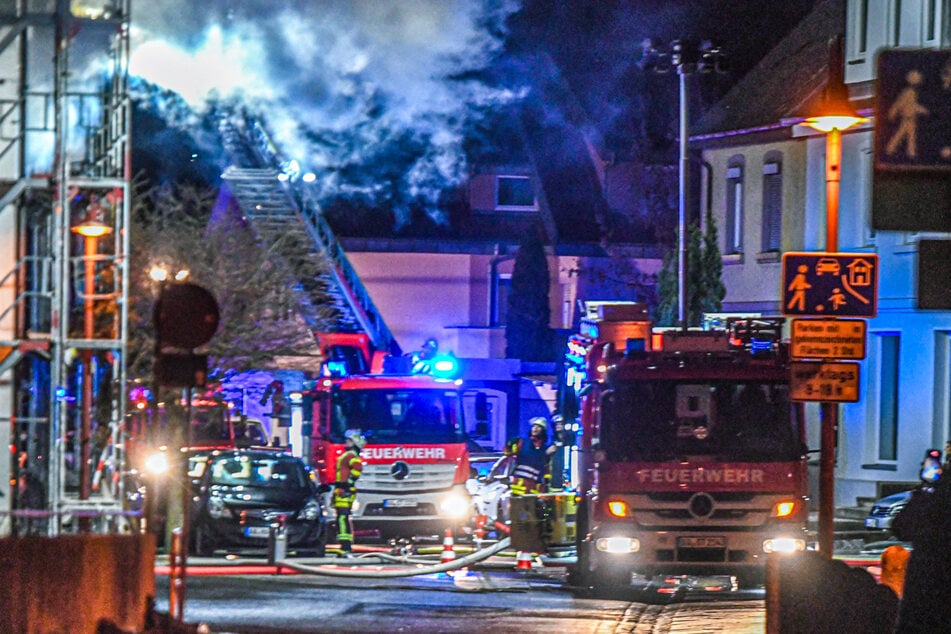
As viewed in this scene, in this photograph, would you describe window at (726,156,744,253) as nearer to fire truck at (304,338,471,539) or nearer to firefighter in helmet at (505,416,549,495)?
fire truck at (304,338,471,539)

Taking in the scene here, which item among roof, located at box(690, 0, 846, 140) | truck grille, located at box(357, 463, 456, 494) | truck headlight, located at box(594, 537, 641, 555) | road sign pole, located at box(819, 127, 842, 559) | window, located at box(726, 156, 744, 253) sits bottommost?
truck grille, located at box(357, 463, 456, 494)

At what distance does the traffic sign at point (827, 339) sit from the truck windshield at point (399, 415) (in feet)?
34.9

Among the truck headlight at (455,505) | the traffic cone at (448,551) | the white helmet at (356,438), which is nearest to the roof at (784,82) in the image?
the truck headlight at (455,505)

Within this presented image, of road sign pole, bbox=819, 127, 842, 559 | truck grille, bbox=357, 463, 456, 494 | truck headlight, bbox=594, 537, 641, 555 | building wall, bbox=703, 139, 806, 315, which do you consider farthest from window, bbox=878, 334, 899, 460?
road sign pole, bbox=819, 127, 842, 559

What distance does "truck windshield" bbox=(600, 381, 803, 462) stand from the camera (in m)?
16.2

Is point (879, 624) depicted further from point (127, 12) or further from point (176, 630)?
point (127, 12)

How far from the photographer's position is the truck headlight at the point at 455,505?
76.9ft

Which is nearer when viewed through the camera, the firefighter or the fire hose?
the fire hose

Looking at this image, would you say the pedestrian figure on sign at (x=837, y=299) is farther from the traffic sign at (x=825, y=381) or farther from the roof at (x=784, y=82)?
the roof at (x=784, y=82)

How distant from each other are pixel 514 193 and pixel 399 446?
2227 cm

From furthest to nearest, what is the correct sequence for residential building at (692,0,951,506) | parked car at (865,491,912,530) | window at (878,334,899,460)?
1. window at (878,334,899,460)
2. residential building at (692,0,951,506)
3. parked car at (865,491,912,530)

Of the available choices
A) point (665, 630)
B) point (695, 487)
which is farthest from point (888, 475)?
point (665, 630)

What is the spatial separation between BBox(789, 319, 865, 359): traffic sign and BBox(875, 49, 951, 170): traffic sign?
7.13 metres

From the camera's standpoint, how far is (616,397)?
16453 mm
